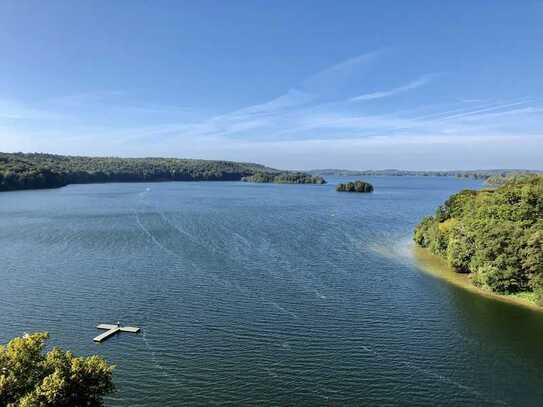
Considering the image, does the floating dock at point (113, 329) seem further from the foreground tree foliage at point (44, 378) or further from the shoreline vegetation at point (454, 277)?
the shoreline vegetation at point (454, 277)

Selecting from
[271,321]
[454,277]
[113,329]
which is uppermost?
[454,277]

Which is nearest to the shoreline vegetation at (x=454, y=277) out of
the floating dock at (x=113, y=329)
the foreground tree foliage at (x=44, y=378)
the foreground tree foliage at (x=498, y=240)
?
the foreground tree foliage at (x=498, y=240)

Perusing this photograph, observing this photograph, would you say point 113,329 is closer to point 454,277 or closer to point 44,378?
point 44,378

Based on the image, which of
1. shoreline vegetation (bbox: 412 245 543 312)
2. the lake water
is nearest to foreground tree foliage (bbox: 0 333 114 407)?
the lake water

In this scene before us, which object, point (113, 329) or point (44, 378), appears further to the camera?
point (113, 329)

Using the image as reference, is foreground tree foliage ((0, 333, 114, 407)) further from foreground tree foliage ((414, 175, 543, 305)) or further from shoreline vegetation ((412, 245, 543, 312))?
foreground tree foliage ((414, 175, 543, 305))

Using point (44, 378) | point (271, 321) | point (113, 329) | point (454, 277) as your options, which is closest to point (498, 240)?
point (454, 277)
